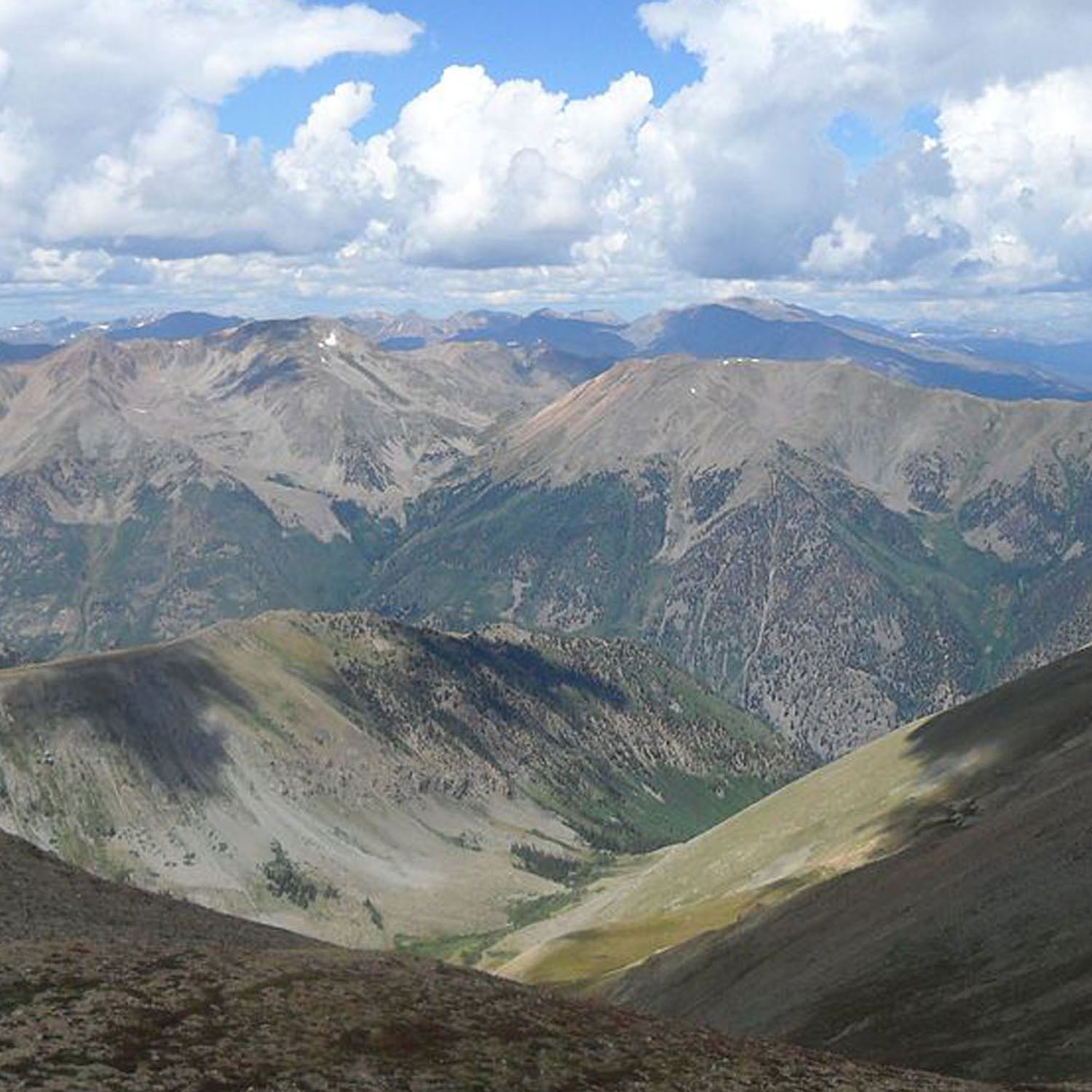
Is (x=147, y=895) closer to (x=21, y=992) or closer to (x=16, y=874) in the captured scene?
(x=16, y=874)

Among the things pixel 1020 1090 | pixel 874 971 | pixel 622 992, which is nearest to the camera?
pixel 1020 1090

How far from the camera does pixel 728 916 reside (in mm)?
162000

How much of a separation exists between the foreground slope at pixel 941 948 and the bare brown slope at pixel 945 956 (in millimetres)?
166

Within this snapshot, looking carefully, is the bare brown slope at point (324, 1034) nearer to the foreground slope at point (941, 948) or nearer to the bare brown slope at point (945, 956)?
the bare brown slope at point (945, 956)

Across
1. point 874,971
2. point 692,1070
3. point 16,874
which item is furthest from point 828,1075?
point 16,874

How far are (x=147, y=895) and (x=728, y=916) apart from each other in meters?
89.8

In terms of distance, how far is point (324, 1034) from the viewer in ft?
151

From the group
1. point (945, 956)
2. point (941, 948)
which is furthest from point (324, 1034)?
point (941, 948)

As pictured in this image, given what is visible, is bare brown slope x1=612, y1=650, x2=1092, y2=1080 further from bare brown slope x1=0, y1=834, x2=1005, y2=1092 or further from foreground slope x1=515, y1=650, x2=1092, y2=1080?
bare brown slope x1=0, y1=834, x2=1005, y2=1092

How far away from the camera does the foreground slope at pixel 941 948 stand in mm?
66875

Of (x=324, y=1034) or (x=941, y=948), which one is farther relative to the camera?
(x=941, y=948)

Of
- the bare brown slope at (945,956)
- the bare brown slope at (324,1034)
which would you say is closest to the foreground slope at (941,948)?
the bare brown slope at (945,956)

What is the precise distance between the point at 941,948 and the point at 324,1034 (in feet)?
175

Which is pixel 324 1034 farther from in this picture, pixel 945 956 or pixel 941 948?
pixel 941 948
